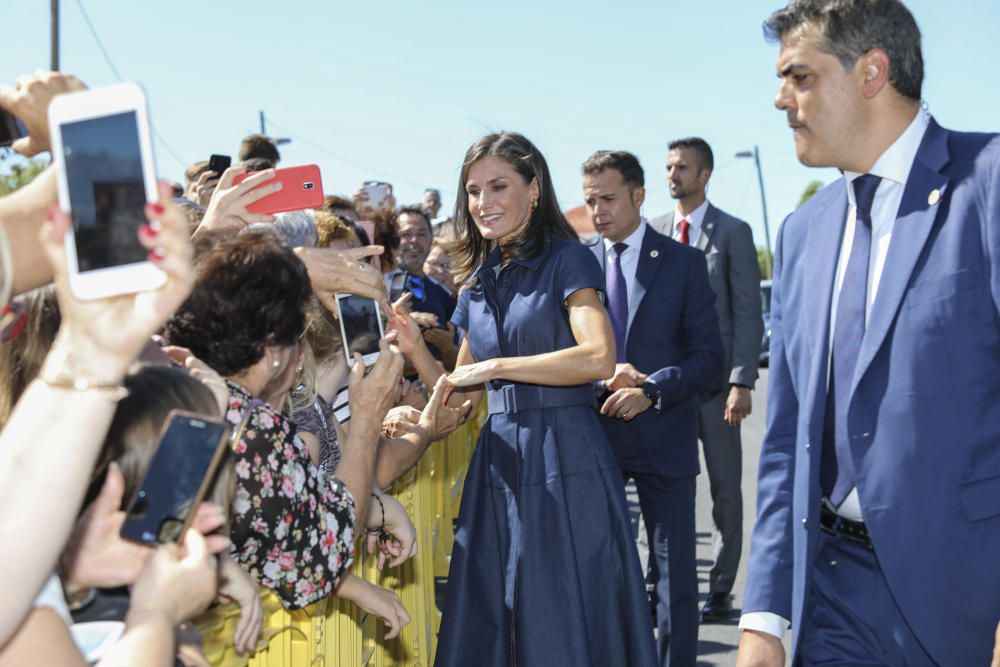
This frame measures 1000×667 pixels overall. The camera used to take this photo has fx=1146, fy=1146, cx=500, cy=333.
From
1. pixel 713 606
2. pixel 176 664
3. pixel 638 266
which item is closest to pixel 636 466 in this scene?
pixel 638 266

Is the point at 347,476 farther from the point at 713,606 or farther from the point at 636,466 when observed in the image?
the point at 713,606

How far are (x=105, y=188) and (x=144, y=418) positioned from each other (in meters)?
0.45

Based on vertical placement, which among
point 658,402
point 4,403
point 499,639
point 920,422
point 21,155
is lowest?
point 499,639

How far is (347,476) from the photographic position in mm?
3260

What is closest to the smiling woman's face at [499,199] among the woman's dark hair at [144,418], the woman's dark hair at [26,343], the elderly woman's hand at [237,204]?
the elderly woman's hand at [237,204]

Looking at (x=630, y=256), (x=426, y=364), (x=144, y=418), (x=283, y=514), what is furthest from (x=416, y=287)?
(x=144, y=418)

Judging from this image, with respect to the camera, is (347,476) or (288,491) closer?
(288,491)

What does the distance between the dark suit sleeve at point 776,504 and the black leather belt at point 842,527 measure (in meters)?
0.12

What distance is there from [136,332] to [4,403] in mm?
691

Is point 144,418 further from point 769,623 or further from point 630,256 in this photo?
point 630,256

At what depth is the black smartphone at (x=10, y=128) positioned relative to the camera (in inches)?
86.2

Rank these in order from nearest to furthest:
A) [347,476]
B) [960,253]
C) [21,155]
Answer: [21,155], [960,253], [347,476]

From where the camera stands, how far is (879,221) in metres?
2.70

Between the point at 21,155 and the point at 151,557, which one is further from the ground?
the point at 21,155
